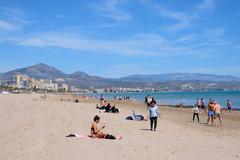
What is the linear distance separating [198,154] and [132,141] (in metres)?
3.34

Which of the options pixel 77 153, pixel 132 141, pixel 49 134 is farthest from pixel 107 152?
pixel 49 134

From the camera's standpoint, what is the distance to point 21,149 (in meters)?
13.4

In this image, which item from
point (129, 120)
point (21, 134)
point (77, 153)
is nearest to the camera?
point (77, 153)

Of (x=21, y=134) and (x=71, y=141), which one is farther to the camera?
(x=21, y=134)

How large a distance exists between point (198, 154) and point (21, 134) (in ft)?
24.7

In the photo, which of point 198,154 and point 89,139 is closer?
point 198,154

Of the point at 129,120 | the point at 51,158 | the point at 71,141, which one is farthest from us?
the point at 129,120

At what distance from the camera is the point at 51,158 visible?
468 inches

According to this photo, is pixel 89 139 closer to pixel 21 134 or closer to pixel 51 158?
pixel 21 134

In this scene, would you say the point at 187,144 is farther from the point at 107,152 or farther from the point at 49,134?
the point at 49,134

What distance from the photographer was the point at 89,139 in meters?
16.0

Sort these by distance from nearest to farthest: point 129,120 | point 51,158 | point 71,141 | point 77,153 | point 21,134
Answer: point 51,158 → point 77,153 → point 71,141 → point 21,134 → point 129,120

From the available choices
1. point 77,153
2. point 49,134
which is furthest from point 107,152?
point 49,134

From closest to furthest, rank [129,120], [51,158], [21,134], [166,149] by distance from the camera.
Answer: [51,158], [166,149], [21,134], [129,120]
